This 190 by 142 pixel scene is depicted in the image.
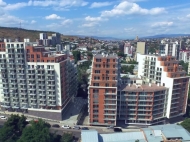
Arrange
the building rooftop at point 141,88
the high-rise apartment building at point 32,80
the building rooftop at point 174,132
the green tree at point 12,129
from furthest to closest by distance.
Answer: the high-rise apartment building at point 32,80
the building rooftop at point 141,88
the green tree at point 12,129
the building rooftop at point 174,132

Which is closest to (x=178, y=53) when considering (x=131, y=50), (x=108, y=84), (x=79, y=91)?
(x=131, y=50)

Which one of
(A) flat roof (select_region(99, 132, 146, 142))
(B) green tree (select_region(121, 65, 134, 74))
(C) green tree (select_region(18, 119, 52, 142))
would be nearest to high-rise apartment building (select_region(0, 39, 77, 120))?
(C) green tree (select_region(18, 119, 52, 142))

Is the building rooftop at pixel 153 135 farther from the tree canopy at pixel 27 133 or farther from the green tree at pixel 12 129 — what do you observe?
the green tree at pixel 12 129

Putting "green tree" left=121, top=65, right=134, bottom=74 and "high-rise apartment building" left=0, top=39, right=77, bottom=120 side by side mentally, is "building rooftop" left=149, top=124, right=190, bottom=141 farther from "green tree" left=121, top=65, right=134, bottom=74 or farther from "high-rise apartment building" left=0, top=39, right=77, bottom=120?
"green tree" left=121, top=65, right=134, bottom=74

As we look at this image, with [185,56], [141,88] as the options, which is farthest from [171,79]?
[185,56]

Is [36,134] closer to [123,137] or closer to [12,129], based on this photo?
[12,129]

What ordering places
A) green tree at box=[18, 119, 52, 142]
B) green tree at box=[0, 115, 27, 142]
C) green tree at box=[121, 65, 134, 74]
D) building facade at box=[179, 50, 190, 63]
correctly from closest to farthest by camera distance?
green tree at box=[18, 119, 52, 142] → green tree at box=[0, 115, 27, 142] → green tree at box=[121, 65, 134, 74] → building facade at box=[179, 50, 190, 63]

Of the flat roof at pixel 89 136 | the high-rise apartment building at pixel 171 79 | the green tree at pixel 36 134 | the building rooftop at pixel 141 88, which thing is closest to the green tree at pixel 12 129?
the green tree at pixel 36 134
